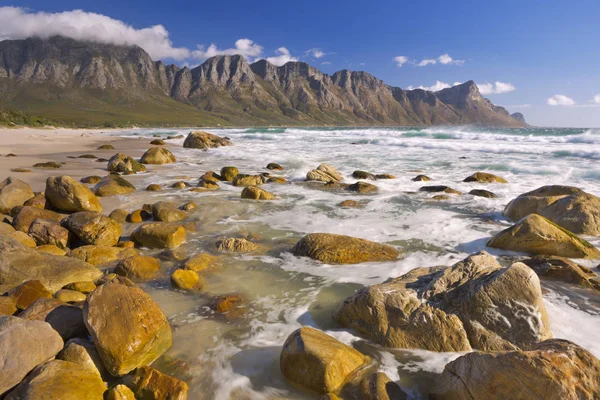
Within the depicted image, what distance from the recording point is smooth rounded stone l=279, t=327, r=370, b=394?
9.27ft

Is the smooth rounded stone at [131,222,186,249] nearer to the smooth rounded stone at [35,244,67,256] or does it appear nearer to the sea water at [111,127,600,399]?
the sea water at [111,127,600,399]

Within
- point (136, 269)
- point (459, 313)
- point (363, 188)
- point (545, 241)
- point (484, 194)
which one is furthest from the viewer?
point (363, 188)

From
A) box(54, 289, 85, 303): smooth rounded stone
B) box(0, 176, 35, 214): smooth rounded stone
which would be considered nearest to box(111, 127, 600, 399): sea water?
box(54, 289, 85, 303): smooth rounded stone

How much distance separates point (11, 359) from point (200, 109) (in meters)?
183

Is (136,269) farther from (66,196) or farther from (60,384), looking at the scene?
(66,196)

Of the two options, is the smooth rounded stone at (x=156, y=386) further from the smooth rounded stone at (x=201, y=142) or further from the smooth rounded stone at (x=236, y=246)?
the smooth rounded stone at (x=201, y=142)

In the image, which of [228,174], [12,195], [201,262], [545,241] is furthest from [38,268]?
[228,174]

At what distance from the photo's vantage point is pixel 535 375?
2.27 meters

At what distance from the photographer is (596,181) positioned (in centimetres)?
1366

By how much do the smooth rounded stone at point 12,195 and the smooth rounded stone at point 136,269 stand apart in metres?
4.29

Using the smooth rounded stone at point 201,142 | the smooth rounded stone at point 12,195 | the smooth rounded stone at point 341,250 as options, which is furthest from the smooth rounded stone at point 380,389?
the smooth rounded stone at point 201,142

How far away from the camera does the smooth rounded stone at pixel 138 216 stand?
740cm

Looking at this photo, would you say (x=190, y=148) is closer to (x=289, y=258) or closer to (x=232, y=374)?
(x=289, y=258)

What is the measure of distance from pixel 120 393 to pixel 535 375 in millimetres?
2992
